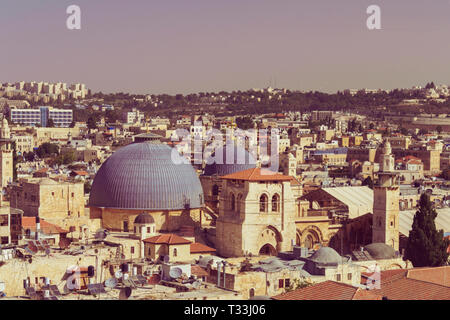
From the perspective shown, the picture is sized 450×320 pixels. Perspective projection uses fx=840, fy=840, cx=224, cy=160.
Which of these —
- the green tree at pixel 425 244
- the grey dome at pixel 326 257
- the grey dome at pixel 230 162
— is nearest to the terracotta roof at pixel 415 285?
the grey dome at pixel 326 257

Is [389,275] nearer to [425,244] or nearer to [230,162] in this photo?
[425,244]

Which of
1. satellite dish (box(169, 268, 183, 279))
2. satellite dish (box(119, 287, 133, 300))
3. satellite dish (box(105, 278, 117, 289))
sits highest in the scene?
satellite dish (box(119, 287, 133, 300))

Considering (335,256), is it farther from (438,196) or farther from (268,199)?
(438,196)

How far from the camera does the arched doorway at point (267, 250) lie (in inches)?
844

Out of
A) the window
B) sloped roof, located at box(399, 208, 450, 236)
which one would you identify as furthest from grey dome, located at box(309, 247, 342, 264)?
sloped roof, located at box(399, 208, 450, 236)

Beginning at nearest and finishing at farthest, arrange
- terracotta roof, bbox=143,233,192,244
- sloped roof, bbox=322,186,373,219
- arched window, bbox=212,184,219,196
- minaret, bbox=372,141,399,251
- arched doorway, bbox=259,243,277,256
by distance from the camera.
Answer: terracotta roof, bbox=143,233,192,244
arched doorway, bbox=259,243,277,256
minaret, bbox=372,141,399,251
arched window, bbox=212,184,219,196
sloped roof, bbox=322,186,373,219

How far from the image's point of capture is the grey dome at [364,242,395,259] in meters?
20.5

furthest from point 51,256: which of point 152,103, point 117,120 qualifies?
point 152,103

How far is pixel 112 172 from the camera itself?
2347cm

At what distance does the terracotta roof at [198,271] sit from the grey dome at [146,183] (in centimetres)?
572

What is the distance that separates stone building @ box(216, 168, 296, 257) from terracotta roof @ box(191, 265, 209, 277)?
4031 millimetres

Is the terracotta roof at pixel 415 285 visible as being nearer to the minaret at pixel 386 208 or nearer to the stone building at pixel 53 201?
the minaret at pixel 386 208

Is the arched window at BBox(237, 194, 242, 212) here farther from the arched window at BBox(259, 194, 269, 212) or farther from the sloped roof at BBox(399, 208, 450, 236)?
A: the sloped roof at BBox(399, 208, 450, 236)
